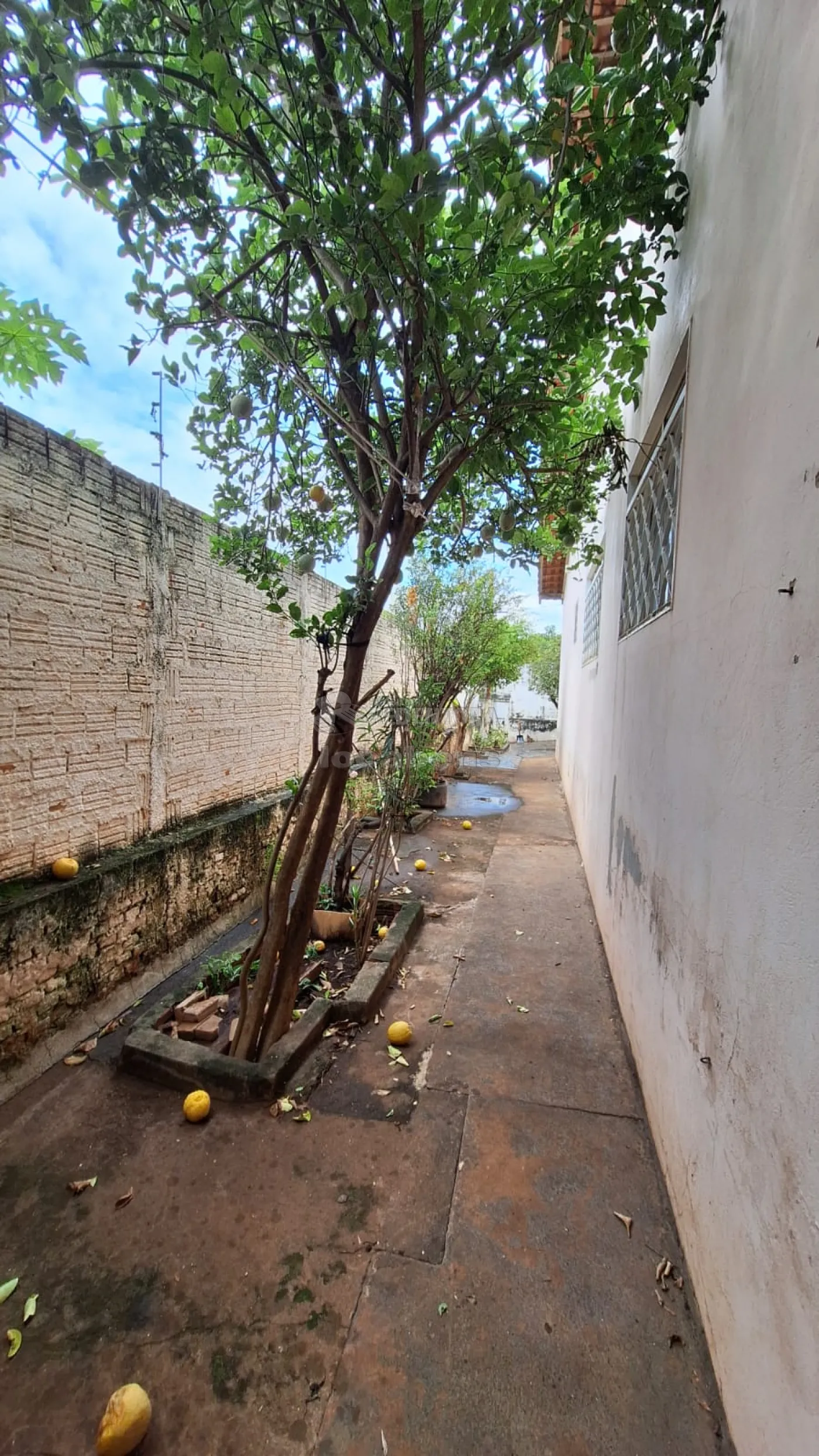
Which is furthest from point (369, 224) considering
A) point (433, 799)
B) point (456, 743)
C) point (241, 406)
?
point (456, 743)

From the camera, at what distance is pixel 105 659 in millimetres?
2881

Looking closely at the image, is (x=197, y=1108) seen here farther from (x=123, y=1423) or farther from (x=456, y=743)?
(x=456, y=743)

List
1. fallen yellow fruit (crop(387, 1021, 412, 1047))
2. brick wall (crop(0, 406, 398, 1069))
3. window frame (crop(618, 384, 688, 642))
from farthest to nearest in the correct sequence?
fallen yellow fruit (crop(387, 1021, 412, 1047)) < brick wall (crop(0, 406, 398, 1069)) < window frame (crop(618, 384, 688, 642))

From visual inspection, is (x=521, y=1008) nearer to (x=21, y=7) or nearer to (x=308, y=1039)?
(x=308, y=1039)

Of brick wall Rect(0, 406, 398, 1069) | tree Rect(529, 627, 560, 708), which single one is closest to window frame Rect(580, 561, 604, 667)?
brick wall Rect(0, 406, 398, 1069)

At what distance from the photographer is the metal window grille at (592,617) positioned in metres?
5.18

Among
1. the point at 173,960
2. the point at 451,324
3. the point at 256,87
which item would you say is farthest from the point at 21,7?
the point at 173,960

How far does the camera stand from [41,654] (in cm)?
249

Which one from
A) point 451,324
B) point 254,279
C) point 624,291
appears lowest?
point 451,324

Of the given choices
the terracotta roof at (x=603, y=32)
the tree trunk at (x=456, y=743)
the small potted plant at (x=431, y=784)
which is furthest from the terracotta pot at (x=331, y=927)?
the tree trunk at (x=456, y=743)

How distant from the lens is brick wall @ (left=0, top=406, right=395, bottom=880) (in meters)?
2.40

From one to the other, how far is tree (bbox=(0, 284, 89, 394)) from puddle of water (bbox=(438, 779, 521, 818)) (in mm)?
6037

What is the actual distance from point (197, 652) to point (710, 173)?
3.31 meters

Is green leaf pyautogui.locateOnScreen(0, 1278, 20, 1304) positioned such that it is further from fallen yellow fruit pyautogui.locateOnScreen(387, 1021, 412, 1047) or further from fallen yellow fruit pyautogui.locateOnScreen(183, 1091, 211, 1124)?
fallen yellow fruit pyautogui.locateOnScreen(387, 1021, 412, 1047)
